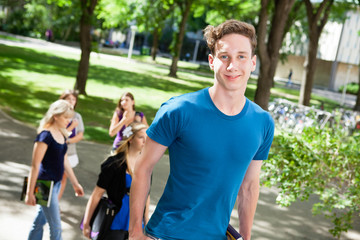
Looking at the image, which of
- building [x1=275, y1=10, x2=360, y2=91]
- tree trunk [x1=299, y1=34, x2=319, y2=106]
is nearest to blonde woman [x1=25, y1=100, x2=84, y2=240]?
tree trunk [x1=299, y1=34, x2=319, y2=106]

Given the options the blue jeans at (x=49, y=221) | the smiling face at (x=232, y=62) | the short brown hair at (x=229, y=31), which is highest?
the short brown hair at (x=229, y=31)

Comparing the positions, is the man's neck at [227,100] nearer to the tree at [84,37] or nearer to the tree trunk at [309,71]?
the tree at [84,37]

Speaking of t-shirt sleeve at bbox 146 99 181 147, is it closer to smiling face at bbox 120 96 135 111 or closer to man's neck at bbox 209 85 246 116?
man's neck at bbox 209 85 246 116

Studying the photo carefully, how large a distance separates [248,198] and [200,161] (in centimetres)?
50

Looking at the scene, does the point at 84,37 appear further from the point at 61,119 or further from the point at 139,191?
the point at 139,191

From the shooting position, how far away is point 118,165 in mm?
4020

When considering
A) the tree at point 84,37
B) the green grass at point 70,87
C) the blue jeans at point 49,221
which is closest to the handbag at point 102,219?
the blue jeans at point 49,221

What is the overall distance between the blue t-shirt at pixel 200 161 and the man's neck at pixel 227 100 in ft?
0.09

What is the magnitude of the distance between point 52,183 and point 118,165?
42.9 inches

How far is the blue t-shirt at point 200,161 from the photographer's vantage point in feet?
7.07

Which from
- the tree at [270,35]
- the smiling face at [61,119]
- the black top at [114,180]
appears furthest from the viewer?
the tree at [270,35]

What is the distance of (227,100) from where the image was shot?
2.26 meters

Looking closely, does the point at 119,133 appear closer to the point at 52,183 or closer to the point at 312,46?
the point at 52,183

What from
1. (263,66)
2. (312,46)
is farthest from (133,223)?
(312,46)
